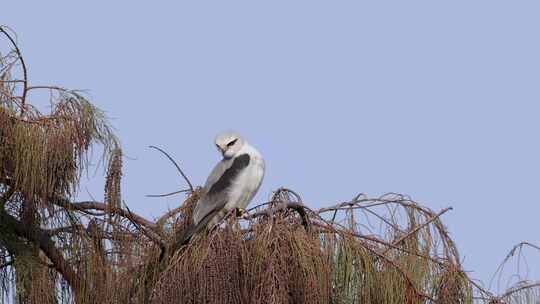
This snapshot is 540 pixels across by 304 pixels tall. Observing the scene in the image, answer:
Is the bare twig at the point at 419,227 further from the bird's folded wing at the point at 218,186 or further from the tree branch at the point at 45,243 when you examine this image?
the tree branch at the point at 45,243

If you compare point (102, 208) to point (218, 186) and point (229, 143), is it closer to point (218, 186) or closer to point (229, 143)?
point (218, 186)

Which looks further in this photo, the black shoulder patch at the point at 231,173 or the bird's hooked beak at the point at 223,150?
the bird's hooked beak at the point at 223,150

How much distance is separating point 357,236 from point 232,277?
2.36 feet

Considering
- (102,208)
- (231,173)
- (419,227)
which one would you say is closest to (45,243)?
(102,208)

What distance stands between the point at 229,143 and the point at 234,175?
0.20m

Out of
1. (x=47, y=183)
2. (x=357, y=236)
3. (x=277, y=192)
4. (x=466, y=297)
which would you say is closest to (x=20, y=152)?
(x=47, y=183)

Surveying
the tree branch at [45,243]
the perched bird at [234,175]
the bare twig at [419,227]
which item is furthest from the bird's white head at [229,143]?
the bare twig at [419,227]

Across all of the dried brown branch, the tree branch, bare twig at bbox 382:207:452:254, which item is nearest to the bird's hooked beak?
the dried brown branch

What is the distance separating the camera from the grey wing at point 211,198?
583 centimetres

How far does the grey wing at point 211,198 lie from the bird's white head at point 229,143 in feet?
0.16

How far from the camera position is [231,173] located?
21.3 ft

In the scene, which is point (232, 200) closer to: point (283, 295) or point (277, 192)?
point (277, 192)

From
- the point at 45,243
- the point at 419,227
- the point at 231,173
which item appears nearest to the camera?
the point at 419,227

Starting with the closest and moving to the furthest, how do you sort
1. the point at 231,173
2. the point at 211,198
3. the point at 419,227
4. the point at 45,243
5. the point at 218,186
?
the point at 419,227 → the point at 45,243 → the point at 211,198 → the point at 218,186 → the point at 231,173
